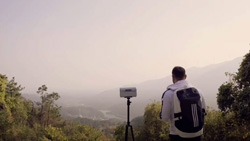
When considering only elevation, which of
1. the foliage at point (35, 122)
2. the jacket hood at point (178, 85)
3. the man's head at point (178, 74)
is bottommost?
the foliage at point (35, 122)

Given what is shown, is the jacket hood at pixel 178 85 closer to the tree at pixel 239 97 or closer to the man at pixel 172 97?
the man at pixel 172 97

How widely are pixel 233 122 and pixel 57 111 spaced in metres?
31.6

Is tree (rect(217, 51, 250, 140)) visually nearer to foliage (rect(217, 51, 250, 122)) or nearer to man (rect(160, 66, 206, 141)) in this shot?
foliage (rect(217, 51, 250, 122))

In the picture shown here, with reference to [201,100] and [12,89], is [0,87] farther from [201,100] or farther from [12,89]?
[201,100]

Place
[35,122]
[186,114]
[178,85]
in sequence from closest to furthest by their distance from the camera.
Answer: [186,114], [178,85], [35,122]

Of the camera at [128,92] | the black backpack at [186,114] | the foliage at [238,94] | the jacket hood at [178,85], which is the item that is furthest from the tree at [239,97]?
the jacket hood at [178,85]

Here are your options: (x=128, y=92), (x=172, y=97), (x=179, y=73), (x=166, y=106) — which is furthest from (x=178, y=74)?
(x=128, y=92)

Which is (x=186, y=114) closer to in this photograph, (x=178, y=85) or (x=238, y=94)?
(x=178, y=85)

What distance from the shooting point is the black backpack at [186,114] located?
231 centimetres

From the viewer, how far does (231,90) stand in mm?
9023

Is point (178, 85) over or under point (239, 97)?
over

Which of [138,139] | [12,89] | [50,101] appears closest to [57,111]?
[50,101]

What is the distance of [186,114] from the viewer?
2.31 meters

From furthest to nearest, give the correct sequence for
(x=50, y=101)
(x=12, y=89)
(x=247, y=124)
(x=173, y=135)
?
1. (x=12, y=89)
2. (x=50, y=101)
3. (x=247, y=124)
4. (x=173, y=135)
